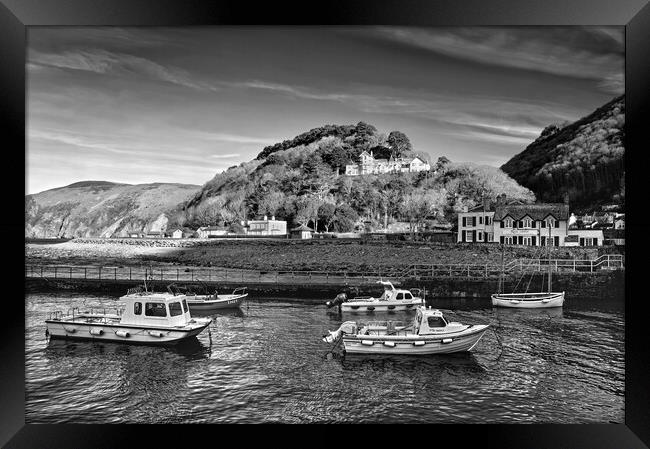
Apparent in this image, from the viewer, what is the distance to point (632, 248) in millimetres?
5375

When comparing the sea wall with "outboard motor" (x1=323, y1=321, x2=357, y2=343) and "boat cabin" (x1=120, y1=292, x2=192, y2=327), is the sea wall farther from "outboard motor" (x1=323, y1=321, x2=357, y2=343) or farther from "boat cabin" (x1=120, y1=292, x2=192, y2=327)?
"outboard motor" (x1=323, y1=321, x2=357, y2=343)

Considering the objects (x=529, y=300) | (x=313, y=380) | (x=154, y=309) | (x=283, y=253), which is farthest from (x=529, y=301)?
(x=154, y=309)

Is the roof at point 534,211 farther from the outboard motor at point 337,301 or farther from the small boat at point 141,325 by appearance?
the small boat at point 141,325

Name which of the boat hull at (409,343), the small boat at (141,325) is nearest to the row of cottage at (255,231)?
the small boat at (141,325)

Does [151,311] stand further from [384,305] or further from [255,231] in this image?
[255,231]

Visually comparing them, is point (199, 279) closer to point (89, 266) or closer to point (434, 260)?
point (89, 266)

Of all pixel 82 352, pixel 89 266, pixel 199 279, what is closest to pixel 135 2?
pixel 82 352

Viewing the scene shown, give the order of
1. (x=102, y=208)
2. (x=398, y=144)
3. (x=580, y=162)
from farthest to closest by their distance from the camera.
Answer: (x=102, y=208) < (x=398, y=144) < (x=580, y=162)

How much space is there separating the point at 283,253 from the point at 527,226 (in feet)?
28.6

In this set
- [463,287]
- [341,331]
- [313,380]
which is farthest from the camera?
[463,287]

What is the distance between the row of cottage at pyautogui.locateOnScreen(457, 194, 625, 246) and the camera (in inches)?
421

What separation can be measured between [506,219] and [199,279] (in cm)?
1045

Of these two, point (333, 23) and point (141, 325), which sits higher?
point (333, 23)

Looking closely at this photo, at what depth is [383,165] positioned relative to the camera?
1372cm
